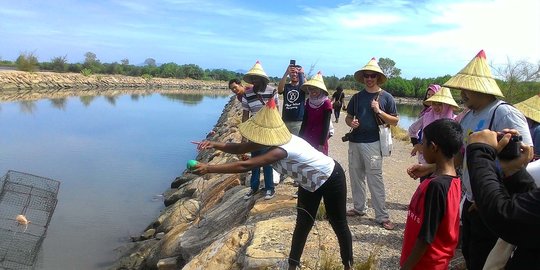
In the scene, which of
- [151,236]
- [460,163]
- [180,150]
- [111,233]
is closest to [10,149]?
[180,150]

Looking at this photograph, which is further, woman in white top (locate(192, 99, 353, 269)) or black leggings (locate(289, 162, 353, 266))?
black leggings (locate(289, 162, 353, 266))

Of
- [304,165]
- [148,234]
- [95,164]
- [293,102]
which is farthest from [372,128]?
[95,164]

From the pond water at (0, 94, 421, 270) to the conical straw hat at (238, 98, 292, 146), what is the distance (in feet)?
16.6

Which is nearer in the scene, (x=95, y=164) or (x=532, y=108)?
(x=532, y=108)

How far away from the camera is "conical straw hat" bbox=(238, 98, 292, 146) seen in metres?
3.20

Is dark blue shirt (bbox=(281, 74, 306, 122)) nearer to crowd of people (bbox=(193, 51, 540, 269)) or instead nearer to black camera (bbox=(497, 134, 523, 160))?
crowd of people (bbox=(193, 51, 540, 269))

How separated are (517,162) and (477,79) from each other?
113 cm

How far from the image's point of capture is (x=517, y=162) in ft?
7.22

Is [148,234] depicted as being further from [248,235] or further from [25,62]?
[25,62]

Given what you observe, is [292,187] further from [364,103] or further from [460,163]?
[460,163]

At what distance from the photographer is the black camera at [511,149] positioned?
2094 millimetres

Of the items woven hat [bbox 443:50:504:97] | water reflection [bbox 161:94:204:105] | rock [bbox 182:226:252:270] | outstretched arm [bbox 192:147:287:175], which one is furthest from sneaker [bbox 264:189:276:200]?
water reflection [bbox 161:94:204:105]

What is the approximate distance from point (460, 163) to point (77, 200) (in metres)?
9.42

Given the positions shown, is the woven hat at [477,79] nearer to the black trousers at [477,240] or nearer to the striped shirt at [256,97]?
the black trousers at [477,240]
